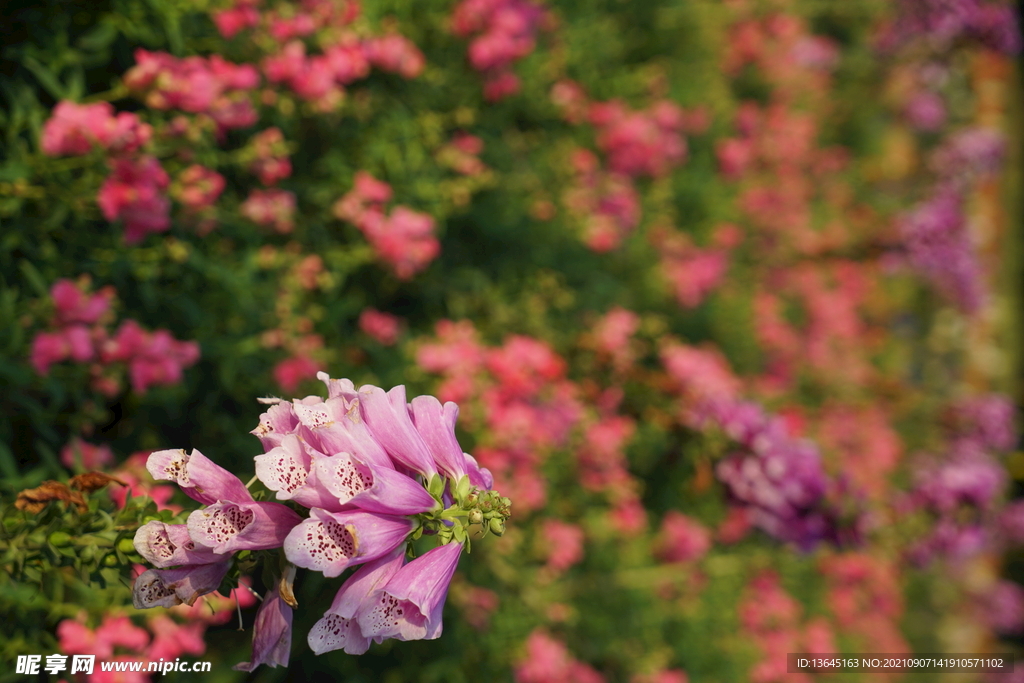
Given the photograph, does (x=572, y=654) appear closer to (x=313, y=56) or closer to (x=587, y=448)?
(x=587, y=448)

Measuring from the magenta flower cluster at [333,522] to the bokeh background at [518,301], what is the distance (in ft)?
0.49

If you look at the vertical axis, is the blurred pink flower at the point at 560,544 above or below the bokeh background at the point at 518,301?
below

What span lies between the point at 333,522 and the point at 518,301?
8.40 ft

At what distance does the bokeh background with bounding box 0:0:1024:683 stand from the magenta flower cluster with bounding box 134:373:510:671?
15 centimetres

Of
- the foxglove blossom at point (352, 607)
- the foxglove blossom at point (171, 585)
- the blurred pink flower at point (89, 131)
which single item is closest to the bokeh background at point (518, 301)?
the blurred pink flower at point (89, 131)

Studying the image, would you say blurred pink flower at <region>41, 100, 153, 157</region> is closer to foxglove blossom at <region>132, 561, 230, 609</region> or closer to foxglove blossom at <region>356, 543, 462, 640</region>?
foxglove blossom at <region>132, 561, 230, 609</region>

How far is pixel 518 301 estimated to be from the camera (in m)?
3.50

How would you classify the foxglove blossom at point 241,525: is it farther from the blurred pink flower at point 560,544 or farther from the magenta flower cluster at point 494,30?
the magenta flower cluster at point 494,30

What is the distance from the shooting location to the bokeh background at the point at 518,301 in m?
1.89

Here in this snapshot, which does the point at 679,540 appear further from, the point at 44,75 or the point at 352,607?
the point at 44,75

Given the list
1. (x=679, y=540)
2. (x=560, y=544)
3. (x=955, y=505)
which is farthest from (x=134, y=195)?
(x=955, y=505)

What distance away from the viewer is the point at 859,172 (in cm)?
682

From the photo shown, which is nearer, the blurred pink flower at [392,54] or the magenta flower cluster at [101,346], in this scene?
the magenta flower cluster at [101,346]

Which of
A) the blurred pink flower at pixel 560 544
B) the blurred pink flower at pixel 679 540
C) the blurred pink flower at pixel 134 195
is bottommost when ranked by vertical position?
the blurred pink flower at pixel 679 540
